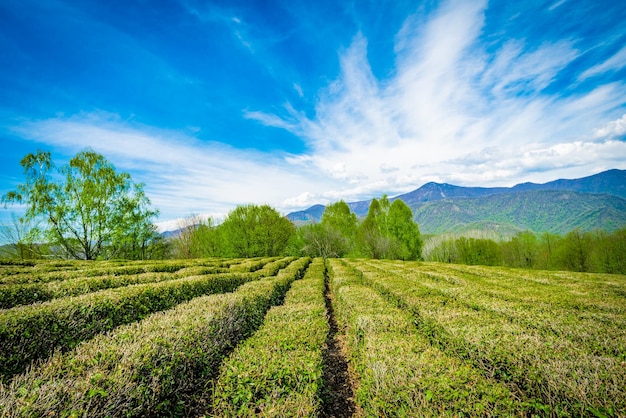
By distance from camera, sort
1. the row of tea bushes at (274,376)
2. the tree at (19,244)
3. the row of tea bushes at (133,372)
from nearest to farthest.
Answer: the row of tea bushes at (133,372), the row of tea bushes at (274,376), the tree at (19,244)

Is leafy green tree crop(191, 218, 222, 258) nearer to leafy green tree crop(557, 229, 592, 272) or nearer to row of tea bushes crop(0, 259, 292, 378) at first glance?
row of tea bushes crop(0, 259, 292, 378)

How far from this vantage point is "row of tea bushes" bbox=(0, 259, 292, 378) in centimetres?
415

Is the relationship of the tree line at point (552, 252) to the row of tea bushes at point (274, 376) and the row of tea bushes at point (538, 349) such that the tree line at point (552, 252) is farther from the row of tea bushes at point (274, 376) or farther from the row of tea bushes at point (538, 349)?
the row of tea bushes at point (274, 376)

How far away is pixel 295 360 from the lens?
4410mm

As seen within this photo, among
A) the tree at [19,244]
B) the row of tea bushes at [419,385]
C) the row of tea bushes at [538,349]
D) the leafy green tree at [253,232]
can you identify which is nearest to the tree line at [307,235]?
the leafy green tree at [253,232]

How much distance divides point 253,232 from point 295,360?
4470 cm

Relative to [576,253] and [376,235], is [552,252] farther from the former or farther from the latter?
[376,235]

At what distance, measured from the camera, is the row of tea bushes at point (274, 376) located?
11.1 ft

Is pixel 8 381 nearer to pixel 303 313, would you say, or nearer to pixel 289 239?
pixel 303 313

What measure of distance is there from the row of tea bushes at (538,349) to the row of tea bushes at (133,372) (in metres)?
5.09

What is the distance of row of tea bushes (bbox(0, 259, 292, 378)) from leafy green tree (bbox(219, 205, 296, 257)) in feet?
132

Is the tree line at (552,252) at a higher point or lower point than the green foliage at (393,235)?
lower

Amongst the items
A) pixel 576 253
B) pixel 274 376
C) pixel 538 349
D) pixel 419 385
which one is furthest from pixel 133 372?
pixel 576 253

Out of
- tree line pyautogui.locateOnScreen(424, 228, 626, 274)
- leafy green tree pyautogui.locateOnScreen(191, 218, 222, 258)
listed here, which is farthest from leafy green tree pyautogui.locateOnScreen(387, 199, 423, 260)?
leafy green tree pyautogui.locateOnScreen(191, 218, 222, 258)
